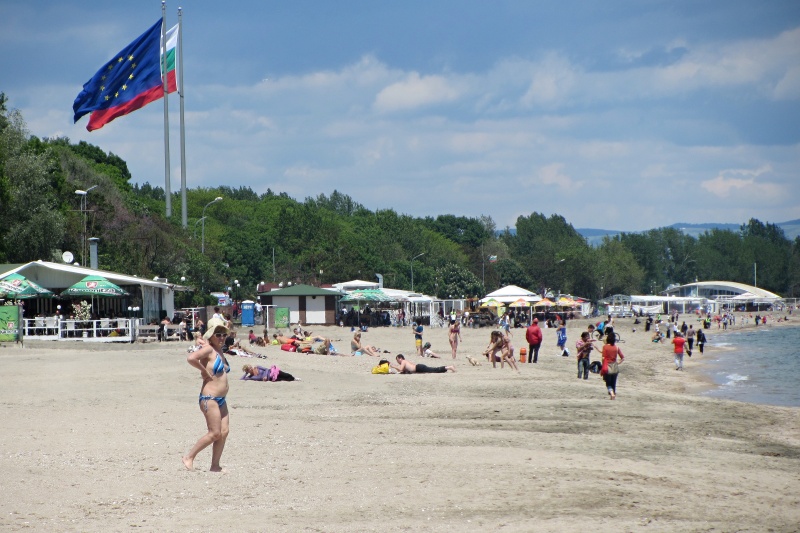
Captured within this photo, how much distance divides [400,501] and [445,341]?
32992mm

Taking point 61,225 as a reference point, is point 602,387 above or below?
below

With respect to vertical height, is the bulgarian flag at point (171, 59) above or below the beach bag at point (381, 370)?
above

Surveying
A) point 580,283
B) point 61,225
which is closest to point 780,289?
point 580,283

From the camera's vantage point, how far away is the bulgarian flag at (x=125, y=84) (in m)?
45.5

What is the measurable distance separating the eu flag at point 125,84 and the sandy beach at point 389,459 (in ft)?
95.8

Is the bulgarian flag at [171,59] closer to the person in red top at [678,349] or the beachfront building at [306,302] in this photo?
the beachfront building at [306,302]

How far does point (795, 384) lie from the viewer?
25.3 m

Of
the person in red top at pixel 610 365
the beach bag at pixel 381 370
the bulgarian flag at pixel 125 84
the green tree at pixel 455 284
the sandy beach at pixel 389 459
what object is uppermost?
the bulgarian flag at pixel 125 84

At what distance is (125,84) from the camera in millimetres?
47656

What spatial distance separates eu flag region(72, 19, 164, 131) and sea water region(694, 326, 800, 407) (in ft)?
104

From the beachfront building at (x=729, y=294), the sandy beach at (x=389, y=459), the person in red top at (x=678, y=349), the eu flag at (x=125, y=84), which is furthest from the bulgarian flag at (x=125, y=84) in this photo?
the beachfront building at (x=729, y=294)

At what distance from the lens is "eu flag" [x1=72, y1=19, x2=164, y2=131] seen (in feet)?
149

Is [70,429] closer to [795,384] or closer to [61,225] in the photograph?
[795,384]

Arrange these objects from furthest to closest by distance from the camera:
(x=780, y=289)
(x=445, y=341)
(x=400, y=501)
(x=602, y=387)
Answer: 1. (x=780, y=289)
2. (x=445, y=341)
3. (x=602, y=387)
4. (x=400, y=501)
